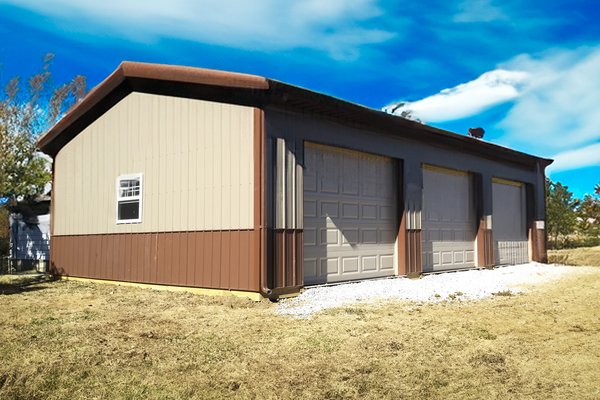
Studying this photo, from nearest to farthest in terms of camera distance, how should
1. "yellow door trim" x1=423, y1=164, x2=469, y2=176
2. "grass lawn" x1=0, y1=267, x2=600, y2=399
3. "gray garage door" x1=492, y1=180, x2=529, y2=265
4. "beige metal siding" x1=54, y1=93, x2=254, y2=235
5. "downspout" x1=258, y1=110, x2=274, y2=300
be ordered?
"grass lawn" x1=0, y1=267, x2=600, y2=399 → "downspout" x1=258, y1=110, x2=274, y2=300 → "beige metal siding" x1=54, y1=93, x2=254, y2=235 → "yellow door trim" x1=423, y1=164, x2=469, y2=176 → "gray garage door" x1=492, y1=180, x2=529, y2=265

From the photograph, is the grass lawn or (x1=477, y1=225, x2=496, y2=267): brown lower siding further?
(x1=477, y1=225, x2=496, y2=267): brown lower siding

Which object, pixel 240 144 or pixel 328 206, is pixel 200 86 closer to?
pixel 240 144

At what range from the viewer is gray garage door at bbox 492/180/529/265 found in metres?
16.3

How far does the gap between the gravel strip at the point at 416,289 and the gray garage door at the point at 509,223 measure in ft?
8.26

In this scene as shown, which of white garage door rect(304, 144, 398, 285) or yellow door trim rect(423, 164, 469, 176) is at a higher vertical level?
yellow door trim rect(423, 164, 469, 176)

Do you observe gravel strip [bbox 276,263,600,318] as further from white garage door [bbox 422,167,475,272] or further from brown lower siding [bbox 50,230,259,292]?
brown lower siding [bbox 50,230,259,292]

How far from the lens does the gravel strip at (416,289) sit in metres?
8.54

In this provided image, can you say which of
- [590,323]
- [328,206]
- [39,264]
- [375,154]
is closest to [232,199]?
[328,206]

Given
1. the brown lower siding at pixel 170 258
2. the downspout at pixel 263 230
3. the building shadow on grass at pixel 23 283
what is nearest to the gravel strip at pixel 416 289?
the downspout at pixel 263 230

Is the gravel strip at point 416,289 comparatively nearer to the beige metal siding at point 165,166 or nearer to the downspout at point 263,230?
the downspout at point 263,230

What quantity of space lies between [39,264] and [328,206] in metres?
10.2

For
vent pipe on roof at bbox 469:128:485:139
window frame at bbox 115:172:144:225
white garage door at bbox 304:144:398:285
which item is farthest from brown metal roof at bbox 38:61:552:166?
vent pipe on roof at bbox 469:128:485:139

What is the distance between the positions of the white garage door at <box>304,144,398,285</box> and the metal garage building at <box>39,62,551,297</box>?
4 centimetres

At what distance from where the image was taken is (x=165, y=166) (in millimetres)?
10805
